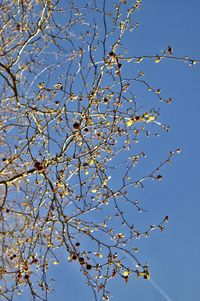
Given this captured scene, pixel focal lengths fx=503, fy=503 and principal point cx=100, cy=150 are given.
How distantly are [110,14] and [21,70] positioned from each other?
5.84 feet

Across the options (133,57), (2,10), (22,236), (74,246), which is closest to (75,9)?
(2,10)

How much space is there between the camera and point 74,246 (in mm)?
4902

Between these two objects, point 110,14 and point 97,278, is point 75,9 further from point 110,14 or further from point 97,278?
→ point 97,278

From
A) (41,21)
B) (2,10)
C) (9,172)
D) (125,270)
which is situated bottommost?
(125,270)

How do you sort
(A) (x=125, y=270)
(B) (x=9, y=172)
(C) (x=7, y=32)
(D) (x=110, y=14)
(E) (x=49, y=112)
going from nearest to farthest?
(A) (x=125, y=270) < (E) (x=49, y=112) < (D) (x=110, y=14) < (B) (x=9, y=172) < (C) (x=7, y=32)

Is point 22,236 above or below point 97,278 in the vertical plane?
above

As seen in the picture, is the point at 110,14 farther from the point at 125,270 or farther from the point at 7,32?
the point at 125,270

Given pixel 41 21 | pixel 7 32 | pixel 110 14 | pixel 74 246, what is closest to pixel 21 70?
pixel 7 32

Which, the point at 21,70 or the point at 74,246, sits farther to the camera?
the point at 21,70

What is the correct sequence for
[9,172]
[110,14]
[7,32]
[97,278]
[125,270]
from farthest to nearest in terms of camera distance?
[7,32]
[9,172]
[110,14]
[97,278]
[125,270]

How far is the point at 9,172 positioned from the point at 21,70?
1545 mm

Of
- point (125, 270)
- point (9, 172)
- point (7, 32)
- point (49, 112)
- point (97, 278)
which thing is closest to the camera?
Result: point (125, 270)

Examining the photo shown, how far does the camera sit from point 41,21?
21.0ft

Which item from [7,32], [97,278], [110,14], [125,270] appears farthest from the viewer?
[7,32]
